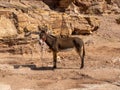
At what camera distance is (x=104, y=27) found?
2550cm

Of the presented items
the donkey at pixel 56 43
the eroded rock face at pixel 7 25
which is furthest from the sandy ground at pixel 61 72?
the eroded rock face at pixel 7 25

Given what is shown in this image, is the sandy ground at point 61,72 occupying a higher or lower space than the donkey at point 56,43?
lower

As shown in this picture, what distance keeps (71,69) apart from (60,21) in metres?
6.04

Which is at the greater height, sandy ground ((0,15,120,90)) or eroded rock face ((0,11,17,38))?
A: eroded rock face ((0,11,17,38))

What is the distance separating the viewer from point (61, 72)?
40.2 ft

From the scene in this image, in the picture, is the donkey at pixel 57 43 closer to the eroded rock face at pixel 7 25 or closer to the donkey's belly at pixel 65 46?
the donkey's belly at pixel 65 46

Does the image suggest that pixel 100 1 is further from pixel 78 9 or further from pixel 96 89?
pixel 96 89

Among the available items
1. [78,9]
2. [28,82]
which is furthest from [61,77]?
[78,9]

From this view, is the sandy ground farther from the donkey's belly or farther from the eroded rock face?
the eroded rock face

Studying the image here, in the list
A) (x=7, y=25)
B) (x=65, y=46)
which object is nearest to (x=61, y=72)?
(x=65, y=46)

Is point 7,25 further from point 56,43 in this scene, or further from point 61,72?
point 61,72

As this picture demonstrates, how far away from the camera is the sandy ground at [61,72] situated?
34.3ft

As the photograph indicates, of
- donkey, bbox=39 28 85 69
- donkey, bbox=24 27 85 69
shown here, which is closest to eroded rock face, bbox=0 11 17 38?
donkey, bbox=24 27 85 69

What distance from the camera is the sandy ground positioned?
34.3ft
